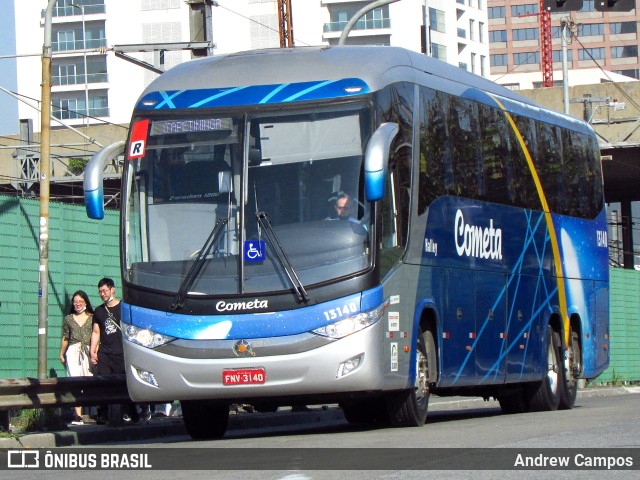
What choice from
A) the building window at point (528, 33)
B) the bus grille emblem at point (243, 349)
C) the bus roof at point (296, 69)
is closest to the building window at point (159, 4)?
the building window at point (528, 33)

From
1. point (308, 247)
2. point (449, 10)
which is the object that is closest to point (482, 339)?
point (308, 247)

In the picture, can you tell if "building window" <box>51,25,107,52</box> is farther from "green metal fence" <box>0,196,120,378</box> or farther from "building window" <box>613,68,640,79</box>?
"green metal fence" <box>0,196,120,378</box>

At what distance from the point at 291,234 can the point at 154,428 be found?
143 inches

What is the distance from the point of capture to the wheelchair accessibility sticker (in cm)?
1349

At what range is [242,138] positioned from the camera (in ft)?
45.7

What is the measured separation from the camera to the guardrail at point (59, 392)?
1390cm

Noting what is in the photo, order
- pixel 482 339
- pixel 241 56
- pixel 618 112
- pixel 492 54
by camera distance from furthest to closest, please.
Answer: pixel 492 54 → pixel 618 112 → pixel 482 339 → pixel 241 56

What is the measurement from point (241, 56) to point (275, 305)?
120 inches

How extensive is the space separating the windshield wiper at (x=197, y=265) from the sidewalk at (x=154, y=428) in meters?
1.87

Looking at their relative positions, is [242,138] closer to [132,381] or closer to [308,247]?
[308,247]

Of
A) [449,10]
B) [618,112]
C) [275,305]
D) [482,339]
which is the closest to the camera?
[275,305]

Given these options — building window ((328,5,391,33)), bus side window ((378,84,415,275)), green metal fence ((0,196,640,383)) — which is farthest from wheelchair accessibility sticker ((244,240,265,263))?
building window ((328,5,391,33))

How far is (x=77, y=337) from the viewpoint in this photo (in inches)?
682

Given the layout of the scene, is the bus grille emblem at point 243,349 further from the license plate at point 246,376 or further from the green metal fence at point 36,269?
the green metal fence at point 36,269
